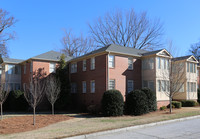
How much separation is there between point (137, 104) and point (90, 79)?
6774 millimetres

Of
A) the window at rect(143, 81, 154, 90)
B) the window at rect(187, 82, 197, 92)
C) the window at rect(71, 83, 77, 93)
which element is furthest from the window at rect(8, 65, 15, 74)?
the window at rect(187, 82, 197, 92)

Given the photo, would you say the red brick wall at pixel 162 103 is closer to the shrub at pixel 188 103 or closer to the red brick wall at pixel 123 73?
the red brick wall at pixel 123 73

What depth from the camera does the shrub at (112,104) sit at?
17422 mm

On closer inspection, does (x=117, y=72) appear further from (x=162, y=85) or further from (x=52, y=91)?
(x=52, y=91)

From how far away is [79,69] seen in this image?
82.0 ft

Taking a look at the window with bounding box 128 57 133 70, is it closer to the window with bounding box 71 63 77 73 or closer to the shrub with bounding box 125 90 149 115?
the shrub with bounding box 125 90 149 115

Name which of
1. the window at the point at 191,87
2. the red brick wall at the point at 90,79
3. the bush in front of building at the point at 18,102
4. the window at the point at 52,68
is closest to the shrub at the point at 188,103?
the window at the point at 191,87

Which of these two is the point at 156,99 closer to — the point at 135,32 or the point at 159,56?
the point at 159,56

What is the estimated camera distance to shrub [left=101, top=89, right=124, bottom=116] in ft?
57.2

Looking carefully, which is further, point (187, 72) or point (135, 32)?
point (135, 32)

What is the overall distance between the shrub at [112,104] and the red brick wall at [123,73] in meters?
3.02

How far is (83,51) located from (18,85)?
20.8m

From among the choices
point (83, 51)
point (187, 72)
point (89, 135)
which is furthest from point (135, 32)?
point (89, 135)

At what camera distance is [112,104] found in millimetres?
17578
